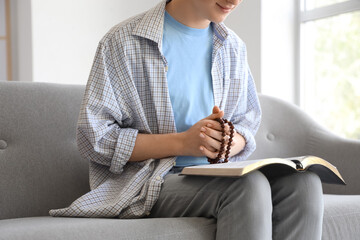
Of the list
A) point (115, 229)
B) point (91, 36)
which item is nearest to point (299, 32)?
point (91, 36)

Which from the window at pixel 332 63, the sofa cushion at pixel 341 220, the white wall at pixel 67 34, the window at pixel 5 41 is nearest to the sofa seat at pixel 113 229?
the sofa cushion at pixel 341 220

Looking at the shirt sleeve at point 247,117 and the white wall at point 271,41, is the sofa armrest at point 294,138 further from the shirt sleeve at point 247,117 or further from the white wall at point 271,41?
the white wall at point 271,41

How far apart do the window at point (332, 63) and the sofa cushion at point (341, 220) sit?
5.67 feet

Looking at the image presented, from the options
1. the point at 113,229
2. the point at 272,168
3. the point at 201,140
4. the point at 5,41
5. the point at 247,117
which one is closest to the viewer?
the point at 113,229

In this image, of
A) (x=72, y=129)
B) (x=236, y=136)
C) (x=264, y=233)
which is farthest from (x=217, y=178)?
(x=72, y=129)

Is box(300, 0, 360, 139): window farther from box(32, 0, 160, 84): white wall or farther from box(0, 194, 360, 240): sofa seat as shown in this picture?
box(0, 194, 360, 240): sofa seat

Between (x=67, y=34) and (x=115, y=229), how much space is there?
3106 mm

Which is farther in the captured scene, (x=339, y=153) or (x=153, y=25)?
(x=339, y=153)

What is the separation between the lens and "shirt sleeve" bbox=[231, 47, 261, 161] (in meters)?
1.70

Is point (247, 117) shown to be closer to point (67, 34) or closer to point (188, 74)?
point (188, 74)

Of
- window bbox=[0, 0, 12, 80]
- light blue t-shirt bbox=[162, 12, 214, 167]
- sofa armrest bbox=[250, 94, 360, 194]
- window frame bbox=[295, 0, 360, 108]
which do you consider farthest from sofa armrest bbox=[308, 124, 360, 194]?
window bbox=[0, 0, 12, 80]

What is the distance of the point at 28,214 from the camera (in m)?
1.64

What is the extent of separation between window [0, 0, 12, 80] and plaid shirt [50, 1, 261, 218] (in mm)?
2968

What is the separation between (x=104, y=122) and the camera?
4.92 ft
